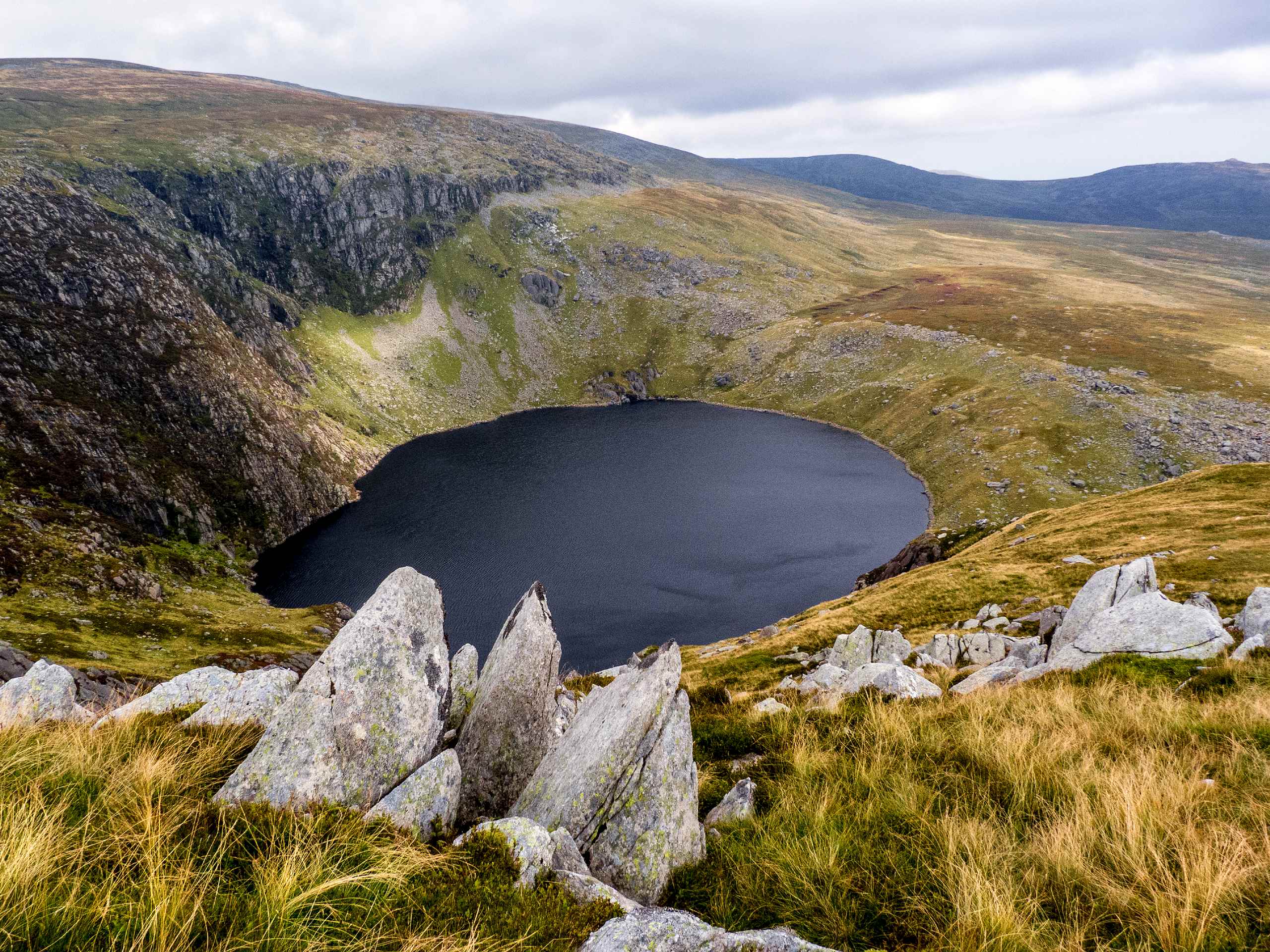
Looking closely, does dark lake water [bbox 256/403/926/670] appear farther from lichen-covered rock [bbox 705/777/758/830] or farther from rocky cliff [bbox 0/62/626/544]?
lichen-covered rock [bbox 705/777/758/830]

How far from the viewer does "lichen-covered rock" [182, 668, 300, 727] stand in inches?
363

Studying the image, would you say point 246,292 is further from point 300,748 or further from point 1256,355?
point 1256,355

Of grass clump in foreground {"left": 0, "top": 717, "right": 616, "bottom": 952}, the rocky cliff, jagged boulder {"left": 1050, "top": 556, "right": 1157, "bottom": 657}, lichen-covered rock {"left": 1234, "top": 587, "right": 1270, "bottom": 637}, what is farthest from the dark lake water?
grass clump in foreground {"left": 0, "top": 717, "right": 616, "bottom": 952}

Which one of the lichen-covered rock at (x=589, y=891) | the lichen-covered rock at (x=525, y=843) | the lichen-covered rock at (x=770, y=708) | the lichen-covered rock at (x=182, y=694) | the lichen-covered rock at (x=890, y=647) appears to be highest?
the lichen-covered rock at (x=525, y=843)

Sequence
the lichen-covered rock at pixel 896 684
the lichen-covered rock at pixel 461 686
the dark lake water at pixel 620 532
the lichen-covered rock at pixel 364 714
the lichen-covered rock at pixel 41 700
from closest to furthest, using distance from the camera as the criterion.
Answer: the lichen-covered rock at pixel 364 714, the lichen-covered rock at pixel 41 700, the lichen-covered rock at pixel 461 686, the lichen-covered rock at pixel 896 684, the dark lake water at pixel 620 532

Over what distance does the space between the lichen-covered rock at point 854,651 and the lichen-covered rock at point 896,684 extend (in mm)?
12645

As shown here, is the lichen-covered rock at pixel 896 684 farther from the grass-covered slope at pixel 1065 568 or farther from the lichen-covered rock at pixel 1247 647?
the grass-covered slope at pixel 1065 568

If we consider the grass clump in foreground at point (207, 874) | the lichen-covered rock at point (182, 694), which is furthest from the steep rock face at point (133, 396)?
the grass clump in foreground at point (207, 874)

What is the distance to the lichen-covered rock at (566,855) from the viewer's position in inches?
271

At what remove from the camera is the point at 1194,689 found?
1191 cm

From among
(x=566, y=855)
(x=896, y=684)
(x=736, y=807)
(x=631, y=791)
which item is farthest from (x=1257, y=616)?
(x=566, y=855)

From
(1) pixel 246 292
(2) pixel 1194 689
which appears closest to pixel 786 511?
(2) pixel 1194 689

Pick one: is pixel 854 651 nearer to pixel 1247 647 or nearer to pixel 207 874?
pixel 1247 647

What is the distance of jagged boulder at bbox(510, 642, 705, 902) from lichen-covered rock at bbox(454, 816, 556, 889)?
113 centimetres
